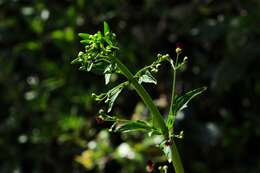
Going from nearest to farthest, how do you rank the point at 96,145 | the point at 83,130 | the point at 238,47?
the point at 238,47 < the point at 96,145 < the point at 83,130

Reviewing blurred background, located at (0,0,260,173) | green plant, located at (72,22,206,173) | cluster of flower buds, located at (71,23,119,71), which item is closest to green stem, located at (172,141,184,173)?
green plant, located at (72,22,206,173)

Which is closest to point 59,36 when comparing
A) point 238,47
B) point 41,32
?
point 41,32

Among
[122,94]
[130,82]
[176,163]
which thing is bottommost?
[176,163]

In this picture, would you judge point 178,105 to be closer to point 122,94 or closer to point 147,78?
point 147,78

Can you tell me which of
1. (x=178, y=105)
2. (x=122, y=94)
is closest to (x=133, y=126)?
(x=178, y=105)

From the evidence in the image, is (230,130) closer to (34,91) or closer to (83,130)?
(83,130)
